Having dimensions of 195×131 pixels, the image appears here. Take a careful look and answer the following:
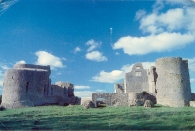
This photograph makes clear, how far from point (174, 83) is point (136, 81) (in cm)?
1044

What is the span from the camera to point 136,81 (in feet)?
104

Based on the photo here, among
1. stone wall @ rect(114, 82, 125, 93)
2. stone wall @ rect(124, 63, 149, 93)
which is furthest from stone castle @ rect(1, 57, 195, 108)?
stone wall @ rect(114, 82, 125, 93)

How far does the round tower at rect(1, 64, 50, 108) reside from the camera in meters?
21.1

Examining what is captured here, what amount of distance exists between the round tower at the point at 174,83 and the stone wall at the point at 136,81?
29.6 feet

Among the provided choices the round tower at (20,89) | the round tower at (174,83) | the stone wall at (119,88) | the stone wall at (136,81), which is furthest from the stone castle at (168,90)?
the stone wall at (119,88)

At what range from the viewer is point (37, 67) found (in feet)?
86.1

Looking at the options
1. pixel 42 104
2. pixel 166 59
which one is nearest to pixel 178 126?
pixel 166 59

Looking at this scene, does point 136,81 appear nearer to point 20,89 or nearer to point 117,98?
point 117,98

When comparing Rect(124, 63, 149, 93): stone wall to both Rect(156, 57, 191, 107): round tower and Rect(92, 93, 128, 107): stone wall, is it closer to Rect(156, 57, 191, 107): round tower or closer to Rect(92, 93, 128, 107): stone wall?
Rect(156, 57, 191, 107): round tower

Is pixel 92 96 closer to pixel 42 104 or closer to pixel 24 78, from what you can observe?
pixel 42 104

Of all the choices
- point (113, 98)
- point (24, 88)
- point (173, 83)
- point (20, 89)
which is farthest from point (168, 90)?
point (20, 89)

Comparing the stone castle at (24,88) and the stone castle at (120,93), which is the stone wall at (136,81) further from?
the stone castle at (24,88)

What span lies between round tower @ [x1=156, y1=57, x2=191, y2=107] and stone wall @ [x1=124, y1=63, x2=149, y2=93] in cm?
902

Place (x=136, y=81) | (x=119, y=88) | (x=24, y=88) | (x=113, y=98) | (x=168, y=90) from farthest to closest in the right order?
1. (x=119, y=88)
2. (x=136, y=81)
3. (x=168, y=90)
4. (x=24, y=88)
5. (x=113, y=98)
